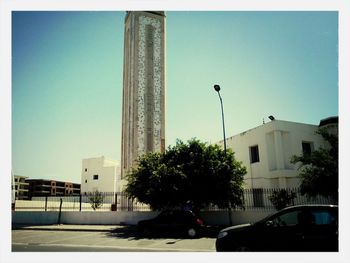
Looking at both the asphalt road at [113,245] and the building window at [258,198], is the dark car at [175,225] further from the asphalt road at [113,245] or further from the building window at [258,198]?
the building window at [258,198]

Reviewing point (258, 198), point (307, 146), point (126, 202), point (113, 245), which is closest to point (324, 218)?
point (113, 245)

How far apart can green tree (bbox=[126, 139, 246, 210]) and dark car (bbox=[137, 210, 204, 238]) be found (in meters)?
2.36

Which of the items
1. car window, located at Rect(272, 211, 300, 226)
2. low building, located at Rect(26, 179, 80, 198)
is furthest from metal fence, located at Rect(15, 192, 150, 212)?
low building, located at Rect(26, 179, 80, 198)

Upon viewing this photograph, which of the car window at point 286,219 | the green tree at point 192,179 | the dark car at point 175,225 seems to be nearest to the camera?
the car window at point 286,219

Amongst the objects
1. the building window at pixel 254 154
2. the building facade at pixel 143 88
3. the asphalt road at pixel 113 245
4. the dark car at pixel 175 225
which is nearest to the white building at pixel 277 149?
the building window at pixel 254 154

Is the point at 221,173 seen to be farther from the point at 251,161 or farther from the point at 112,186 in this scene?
the point at 112,186

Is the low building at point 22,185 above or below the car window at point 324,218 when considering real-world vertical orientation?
below

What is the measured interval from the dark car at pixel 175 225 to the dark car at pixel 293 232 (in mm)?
7182

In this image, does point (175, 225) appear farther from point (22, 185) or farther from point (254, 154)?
point (22, 185)

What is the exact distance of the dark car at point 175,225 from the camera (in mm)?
14250

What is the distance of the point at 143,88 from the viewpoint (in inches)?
1545
